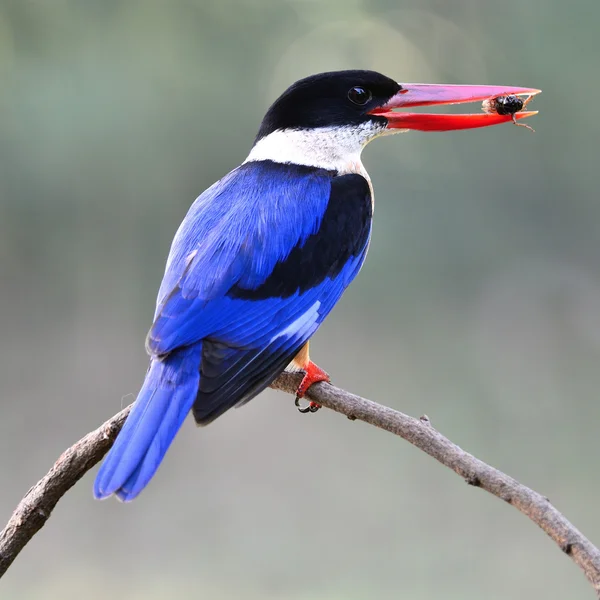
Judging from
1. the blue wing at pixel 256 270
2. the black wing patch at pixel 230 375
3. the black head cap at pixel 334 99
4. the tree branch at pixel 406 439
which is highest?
the black head cap at pixel 334 99

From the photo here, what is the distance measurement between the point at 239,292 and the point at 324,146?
0.48 metres

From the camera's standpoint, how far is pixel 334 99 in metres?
1.94

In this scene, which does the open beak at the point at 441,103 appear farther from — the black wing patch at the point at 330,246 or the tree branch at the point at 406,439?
the tree branch at the point at 406,439

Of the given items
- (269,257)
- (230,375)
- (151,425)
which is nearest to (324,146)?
(269,257)

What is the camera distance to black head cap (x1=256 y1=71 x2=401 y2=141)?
1.93 metres

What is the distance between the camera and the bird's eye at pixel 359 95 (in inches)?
76.6

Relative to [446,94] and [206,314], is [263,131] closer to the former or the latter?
[446,94]

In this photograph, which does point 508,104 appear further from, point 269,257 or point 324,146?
point 269,257

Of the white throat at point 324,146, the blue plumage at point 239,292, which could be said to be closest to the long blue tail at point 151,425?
the blue plumage at point 239,292

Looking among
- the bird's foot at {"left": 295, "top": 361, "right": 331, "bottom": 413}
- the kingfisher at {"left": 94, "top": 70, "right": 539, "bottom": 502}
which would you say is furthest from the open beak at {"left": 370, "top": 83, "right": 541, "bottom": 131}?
the bird's foot at {"left": 295, "top": 361, "right": 331, "bottom": 413}

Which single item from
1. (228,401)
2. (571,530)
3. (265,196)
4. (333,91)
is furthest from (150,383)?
(333,91)

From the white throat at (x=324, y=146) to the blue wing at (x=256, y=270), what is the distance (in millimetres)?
44

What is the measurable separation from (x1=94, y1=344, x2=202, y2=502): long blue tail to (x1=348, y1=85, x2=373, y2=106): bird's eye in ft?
2.35

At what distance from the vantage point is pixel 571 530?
37.8 inches
